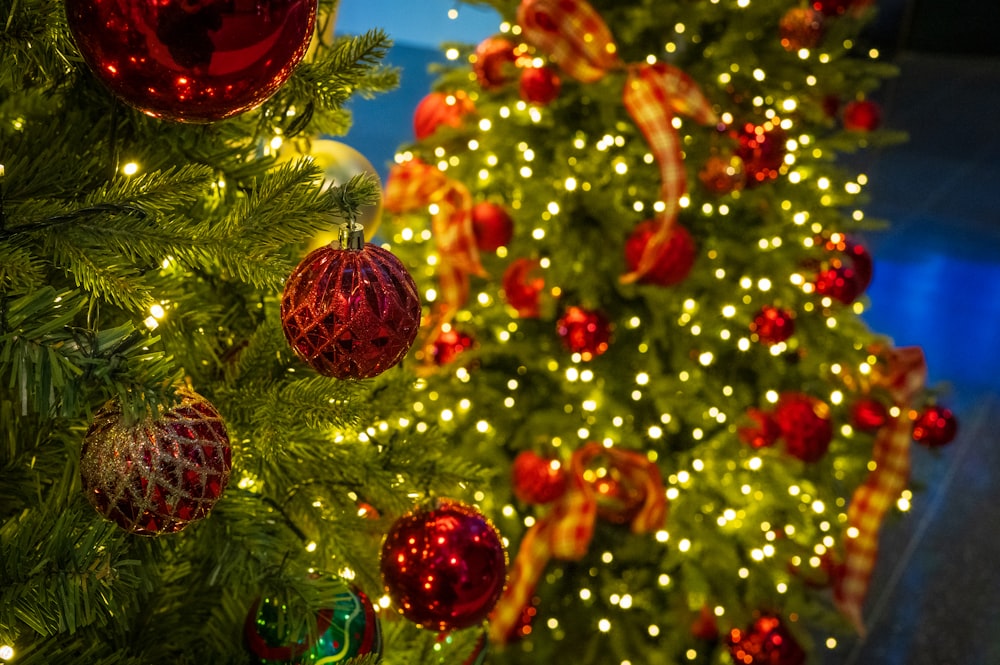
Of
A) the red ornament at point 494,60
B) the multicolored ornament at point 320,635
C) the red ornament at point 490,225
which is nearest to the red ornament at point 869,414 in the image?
the red ornament at point 490,225

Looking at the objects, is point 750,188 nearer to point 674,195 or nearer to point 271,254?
point 674,195

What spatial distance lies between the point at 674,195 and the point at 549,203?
0.26 meters

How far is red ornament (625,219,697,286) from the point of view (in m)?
1.55

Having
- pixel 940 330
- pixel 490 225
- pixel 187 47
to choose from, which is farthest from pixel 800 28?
pixel 940 330

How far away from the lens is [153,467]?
519 mm

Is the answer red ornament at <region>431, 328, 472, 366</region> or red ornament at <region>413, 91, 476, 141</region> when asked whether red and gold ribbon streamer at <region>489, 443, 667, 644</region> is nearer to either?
red ornament at <region>431, 328, 472, 366</region>

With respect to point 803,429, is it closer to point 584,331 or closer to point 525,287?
point 584,331

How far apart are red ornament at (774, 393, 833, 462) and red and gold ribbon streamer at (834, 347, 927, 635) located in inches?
11.8

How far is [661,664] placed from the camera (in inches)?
69.1

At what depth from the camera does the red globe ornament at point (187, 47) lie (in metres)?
0.46

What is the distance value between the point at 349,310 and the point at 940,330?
380cm

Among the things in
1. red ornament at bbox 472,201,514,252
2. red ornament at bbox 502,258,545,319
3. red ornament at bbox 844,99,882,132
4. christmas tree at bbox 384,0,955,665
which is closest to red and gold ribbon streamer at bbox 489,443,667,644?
christmas tree at bbox 384,0,955,665

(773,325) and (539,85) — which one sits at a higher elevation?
(539,85)

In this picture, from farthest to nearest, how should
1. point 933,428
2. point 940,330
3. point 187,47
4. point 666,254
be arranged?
point 940,330
point 933,428
point 666,254
point 187,47
